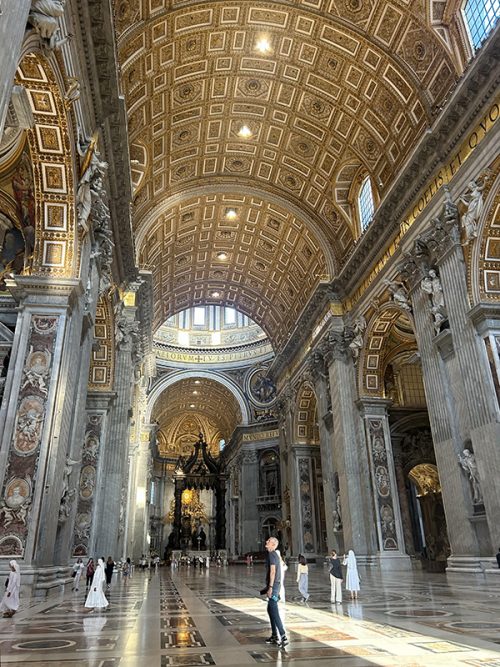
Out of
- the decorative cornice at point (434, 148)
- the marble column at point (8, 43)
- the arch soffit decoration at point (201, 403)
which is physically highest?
the arch soffit decoration at point (201, 403)

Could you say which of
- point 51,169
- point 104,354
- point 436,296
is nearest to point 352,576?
point 436,296

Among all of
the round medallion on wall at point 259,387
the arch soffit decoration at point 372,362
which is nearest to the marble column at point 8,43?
the arch soffit decoration at point 372,362

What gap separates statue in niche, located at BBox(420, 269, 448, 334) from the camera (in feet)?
39.8

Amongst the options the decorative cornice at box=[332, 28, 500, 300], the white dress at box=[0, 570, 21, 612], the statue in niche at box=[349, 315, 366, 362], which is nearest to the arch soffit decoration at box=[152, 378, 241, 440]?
the statue in niche at box=[349, 315, 366, 362]

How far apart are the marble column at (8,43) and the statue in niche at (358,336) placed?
14.0m

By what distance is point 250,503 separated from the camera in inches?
1465

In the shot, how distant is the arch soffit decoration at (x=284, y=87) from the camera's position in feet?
44.0

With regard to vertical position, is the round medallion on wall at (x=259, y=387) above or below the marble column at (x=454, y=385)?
above

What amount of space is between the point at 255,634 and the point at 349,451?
12.8 m

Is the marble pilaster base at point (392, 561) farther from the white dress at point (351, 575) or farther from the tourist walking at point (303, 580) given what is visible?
the tourist walking at point (303, 580)

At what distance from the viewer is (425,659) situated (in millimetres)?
3326

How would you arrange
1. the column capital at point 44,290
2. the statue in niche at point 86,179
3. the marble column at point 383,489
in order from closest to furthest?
1. the column capital at point 44,290
2. the statue in niche at point 86,179
3. the marble column at point 383,489

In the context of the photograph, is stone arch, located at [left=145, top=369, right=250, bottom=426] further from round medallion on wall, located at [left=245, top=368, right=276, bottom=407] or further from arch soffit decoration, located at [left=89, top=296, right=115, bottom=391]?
arch soffit decoration, located at [left=89, top=296, right=115, bottom=391]

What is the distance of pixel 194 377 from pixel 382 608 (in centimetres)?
3537
